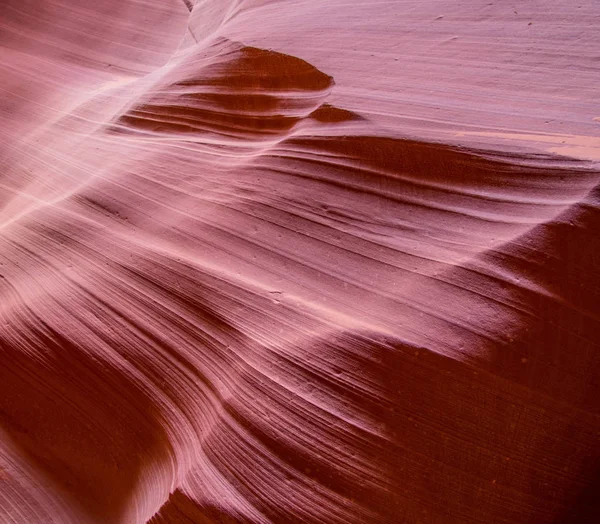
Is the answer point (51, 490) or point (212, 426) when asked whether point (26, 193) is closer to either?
point (51, 490)

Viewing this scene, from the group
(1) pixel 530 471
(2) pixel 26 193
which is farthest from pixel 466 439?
(2) pixel 26 193

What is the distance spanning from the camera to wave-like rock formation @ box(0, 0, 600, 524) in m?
0.99

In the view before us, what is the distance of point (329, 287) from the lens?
121cm

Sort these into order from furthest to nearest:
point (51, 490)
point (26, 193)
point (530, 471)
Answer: point (26, 193) → point (51, 490) → point (530, 471)

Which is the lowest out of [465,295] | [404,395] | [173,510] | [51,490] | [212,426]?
[51,490]

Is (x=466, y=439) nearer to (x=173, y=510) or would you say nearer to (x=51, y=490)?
(x=173, y=510)

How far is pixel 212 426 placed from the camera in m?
1.17

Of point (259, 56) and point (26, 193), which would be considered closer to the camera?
point (259, 56)

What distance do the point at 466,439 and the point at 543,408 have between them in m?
0.16

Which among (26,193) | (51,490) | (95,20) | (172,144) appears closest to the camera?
(51,490)

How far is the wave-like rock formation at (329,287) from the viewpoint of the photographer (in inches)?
38.9

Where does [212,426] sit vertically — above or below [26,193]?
below

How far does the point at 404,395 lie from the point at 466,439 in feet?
0.45

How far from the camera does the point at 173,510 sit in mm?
1130
